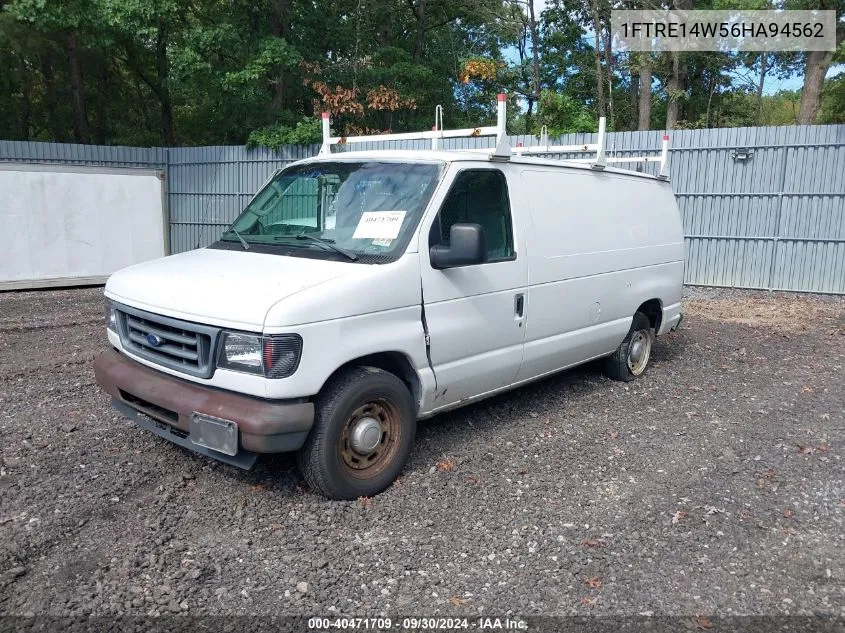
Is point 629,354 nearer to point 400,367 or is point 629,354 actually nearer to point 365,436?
point 400,367

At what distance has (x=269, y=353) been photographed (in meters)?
3.63

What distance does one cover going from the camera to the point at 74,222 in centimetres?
1275

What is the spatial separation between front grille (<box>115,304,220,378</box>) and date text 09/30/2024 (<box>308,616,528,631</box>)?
1479mm

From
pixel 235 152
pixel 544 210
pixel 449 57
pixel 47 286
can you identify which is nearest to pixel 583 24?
pixel 449 57

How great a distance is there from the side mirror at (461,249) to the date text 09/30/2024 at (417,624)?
2069mm

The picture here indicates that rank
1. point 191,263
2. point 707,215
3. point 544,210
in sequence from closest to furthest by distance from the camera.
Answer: point 191,263 → point 544,210 → point 707,215

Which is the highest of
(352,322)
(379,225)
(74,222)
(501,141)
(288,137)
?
(288,137)

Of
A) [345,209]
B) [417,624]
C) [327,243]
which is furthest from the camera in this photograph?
[345,209]

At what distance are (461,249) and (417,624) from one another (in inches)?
84.2

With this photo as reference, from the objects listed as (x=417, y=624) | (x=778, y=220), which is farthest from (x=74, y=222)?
(x=778, y=220)

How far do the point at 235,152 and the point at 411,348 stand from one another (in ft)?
44.6

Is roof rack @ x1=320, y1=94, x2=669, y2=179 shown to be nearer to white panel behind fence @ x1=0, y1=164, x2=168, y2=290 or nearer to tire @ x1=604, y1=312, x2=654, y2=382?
tire @ x1=604, y1=312, x2=654, y2=382

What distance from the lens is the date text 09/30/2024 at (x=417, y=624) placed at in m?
3.08

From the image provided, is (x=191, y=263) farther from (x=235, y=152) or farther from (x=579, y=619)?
(x=235, y=152)
